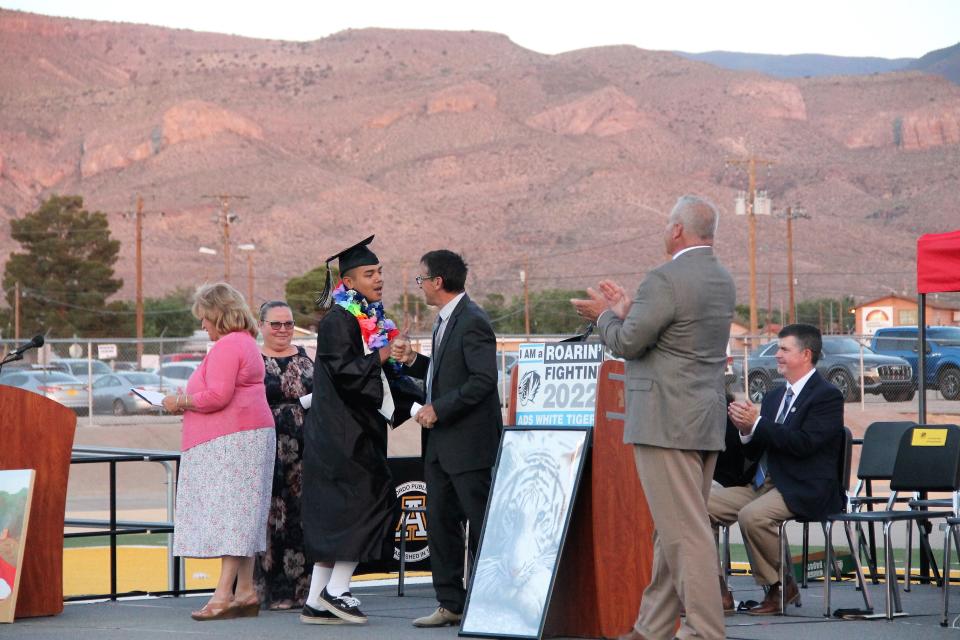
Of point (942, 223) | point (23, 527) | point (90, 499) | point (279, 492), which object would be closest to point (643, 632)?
point (279, 492)

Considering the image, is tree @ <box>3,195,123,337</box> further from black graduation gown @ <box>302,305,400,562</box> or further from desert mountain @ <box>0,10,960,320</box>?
black graduation gown @ <box>302,305,400,562</box>

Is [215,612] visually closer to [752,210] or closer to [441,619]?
[441,619]

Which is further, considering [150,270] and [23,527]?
[150,270]

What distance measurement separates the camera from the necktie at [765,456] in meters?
8.45

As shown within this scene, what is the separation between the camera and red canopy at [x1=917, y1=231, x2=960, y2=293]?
10.6 meters

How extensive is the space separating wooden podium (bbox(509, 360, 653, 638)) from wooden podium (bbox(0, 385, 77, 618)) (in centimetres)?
299

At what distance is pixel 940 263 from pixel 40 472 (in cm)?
645

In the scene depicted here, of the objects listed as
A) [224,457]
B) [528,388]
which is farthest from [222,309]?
[528,388]

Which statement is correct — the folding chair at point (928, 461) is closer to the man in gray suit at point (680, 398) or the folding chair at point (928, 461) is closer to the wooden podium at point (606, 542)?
the wooden podium at point (606, 542)

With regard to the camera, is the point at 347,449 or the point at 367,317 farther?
the point at 367,317

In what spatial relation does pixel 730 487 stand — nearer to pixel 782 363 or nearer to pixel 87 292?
pixel 782 363

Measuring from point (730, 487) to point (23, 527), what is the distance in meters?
4.08

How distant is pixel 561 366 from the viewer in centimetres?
781

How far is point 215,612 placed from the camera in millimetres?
8219
